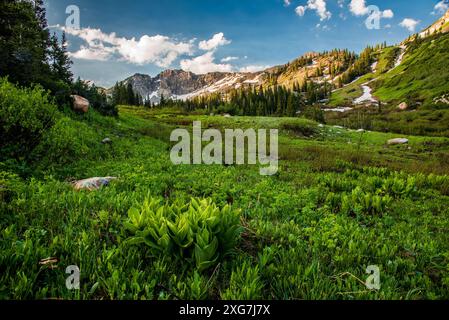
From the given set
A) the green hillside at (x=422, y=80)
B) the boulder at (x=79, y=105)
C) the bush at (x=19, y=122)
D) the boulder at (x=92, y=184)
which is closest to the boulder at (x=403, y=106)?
the green hillside at (x=422, y=80)

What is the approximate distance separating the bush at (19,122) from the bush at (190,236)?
553 centimetres

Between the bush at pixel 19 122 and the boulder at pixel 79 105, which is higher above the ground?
the boulder at pixel 79 105

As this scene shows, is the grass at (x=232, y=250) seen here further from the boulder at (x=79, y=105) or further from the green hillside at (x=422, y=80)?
the green hillside at (x=422, y=80)

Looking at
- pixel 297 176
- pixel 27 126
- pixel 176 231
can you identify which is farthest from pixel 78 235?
pixel 297 176

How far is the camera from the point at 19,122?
21.6 ft

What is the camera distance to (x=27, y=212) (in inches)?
152

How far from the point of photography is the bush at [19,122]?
6.35 metres

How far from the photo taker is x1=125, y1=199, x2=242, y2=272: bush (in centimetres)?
281
